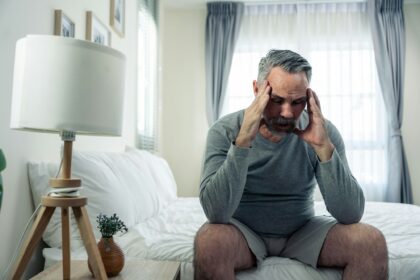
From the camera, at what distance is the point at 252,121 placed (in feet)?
4.02

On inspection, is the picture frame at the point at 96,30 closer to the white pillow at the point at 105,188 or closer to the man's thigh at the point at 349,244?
the white pillow at the point at 105,188

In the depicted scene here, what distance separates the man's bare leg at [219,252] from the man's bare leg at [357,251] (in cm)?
29

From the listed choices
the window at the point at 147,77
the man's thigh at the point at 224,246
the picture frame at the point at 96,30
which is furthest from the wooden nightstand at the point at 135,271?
the window at the point at 147,77

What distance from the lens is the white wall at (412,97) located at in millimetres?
4199

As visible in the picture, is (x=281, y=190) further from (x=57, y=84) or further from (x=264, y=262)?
(x=57, y=84)

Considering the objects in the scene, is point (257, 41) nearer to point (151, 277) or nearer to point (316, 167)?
point (316, 167)

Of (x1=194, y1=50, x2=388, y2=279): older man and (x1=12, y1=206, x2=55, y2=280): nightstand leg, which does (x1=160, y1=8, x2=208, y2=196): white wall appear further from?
(x1=12, y1=206, x2=55, y2=280): nightstand leg

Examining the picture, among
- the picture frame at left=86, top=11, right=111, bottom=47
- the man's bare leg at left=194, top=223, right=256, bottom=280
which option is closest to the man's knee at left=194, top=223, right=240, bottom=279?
the man's bare leg at left=194, top=223, right=256, bottom=280

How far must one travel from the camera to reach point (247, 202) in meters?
1.40

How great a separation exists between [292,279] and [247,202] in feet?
1.01

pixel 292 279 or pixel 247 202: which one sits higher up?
pixel 247 202

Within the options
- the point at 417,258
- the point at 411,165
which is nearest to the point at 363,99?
the point at 411,165

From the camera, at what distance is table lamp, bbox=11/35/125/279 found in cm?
96

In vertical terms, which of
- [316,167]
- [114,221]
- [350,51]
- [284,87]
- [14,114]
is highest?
[350,51]
